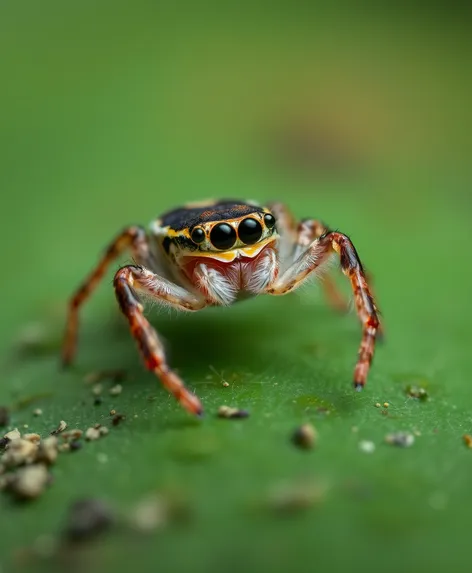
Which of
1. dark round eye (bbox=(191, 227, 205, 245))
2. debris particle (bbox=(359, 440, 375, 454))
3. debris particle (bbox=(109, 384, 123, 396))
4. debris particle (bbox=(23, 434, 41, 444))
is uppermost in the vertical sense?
dark round eye (bbox=(191, 227, 205, 245))

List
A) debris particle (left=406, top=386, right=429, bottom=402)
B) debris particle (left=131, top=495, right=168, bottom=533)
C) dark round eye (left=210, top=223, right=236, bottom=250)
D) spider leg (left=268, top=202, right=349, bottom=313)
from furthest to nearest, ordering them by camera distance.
Answer: spider leg (left=268, top=202, right=349, bottom=313), dark round eye (left=210, top=223, right=236, bottom=250), debris particle (left=406, top=386, right=429, bottom=402), debris particle (left=131, top=495, right=168, bottom=533)

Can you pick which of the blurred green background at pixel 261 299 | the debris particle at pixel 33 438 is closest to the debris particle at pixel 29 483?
the blurred green background at pixel 261 299

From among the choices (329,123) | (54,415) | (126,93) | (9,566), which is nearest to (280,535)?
(9,566)

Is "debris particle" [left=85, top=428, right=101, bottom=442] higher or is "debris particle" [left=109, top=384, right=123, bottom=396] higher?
"debris particle" [left=85, top=428, right=101, bottom=442]

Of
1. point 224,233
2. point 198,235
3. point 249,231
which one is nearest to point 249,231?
point 249,231

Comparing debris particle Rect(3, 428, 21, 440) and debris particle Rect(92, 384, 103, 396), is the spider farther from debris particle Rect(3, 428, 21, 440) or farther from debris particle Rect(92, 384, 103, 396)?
debris particle Rect(3, 428, 21, 440)

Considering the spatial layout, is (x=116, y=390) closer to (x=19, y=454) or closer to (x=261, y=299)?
(x=19, y=454)

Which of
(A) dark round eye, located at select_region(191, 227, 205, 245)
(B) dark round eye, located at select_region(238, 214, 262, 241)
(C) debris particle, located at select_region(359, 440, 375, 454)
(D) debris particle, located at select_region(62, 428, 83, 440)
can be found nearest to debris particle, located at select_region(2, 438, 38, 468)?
(D) debris particle, located at select_region(62, 428, 83, 440)
